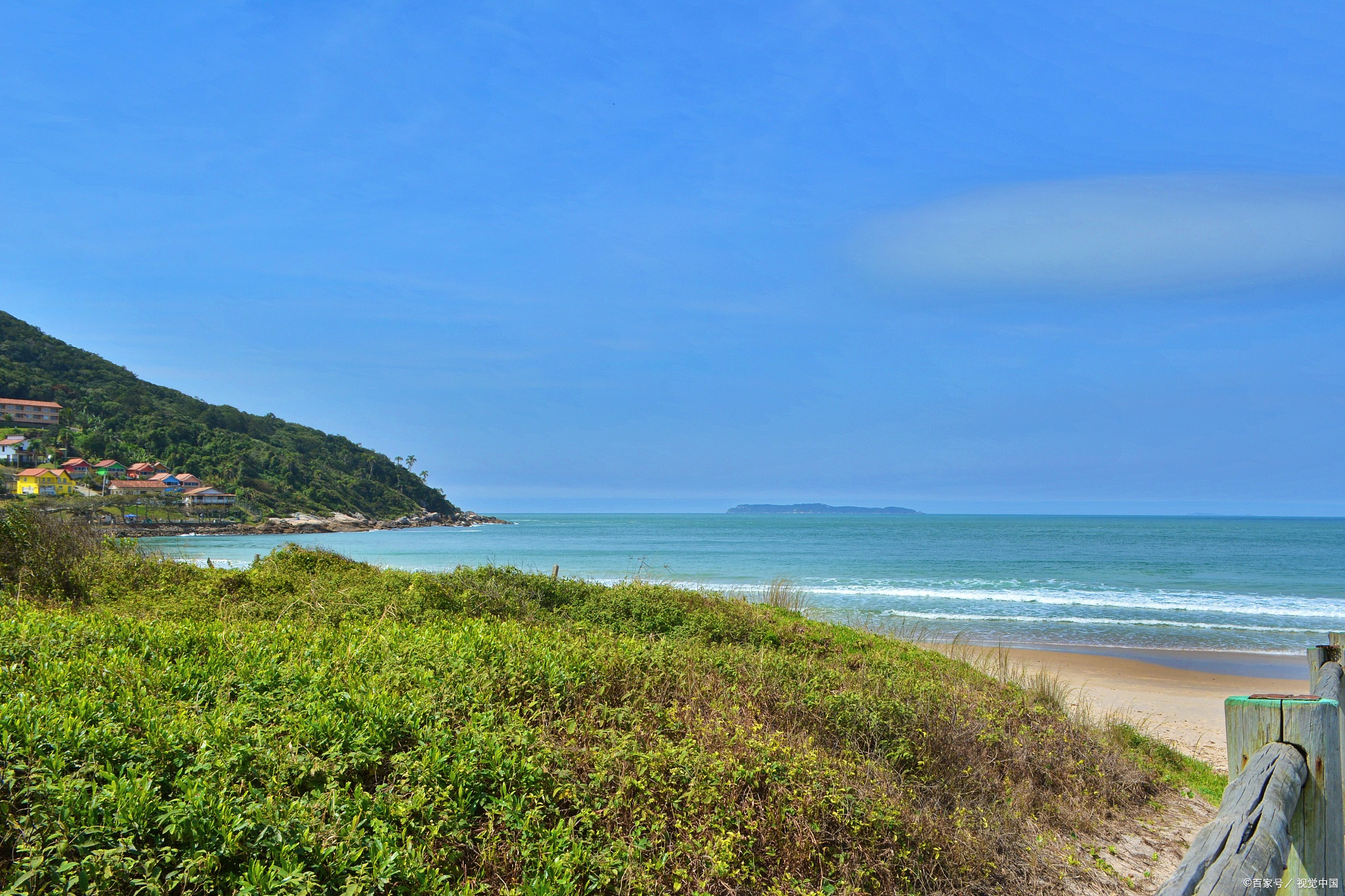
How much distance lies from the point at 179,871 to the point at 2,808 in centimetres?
94

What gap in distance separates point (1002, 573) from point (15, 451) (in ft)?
326

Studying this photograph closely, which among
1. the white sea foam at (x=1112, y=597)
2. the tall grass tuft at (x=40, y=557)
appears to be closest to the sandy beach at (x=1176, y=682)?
the white sea foam at (x=1112, y=597)

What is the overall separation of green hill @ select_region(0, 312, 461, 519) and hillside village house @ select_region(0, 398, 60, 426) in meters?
1.35

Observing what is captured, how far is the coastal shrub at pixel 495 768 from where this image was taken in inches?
128

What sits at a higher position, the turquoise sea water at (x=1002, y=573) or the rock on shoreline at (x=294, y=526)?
the turquoise sea water at (x=1002, y=573)

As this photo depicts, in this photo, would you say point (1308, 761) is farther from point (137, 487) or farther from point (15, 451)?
point (15, 451)

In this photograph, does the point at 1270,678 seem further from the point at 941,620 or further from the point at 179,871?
the point at 179,871

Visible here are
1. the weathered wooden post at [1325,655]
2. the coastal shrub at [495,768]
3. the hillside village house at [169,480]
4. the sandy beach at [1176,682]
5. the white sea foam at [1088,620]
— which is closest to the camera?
the coastal shrub at [495,768]

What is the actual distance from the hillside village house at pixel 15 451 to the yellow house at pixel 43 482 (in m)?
8.30

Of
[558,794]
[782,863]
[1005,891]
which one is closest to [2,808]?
[558,794]

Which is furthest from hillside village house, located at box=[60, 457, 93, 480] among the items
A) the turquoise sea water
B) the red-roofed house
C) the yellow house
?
the turquoise sea water

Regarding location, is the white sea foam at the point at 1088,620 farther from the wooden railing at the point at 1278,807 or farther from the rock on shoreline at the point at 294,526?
the rock on shoreline at the point at 294,526

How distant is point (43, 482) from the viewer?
6694cm

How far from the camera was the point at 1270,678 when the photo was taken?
17.5m
